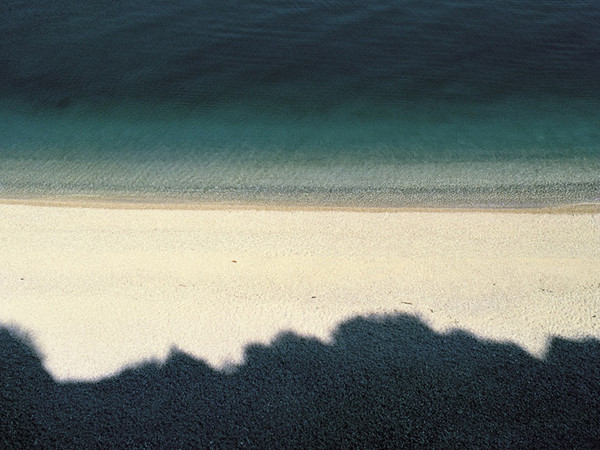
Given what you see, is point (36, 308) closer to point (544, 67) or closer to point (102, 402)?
point (102, 402)

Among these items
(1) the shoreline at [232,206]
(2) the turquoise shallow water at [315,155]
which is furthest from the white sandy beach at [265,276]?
(2) the turquoise shallow water at [315,155]

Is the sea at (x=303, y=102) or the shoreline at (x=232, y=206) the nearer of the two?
the shoreline at (x=232, y=206)

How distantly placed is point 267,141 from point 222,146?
1685 mm

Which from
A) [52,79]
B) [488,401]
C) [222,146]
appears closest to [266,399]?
[488,401]

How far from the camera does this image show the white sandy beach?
1097 cm

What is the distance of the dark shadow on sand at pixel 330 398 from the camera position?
909 centimetres

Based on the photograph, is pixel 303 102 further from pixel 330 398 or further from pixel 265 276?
pixel 330 398

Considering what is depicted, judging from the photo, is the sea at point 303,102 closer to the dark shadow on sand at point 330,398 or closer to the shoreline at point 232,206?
the shoreline at point 232,206

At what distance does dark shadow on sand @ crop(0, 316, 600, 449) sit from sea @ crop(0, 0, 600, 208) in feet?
19.8

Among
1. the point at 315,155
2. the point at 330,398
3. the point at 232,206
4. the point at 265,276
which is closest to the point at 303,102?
the point at 315,155

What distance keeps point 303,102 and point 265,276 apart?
1034cm

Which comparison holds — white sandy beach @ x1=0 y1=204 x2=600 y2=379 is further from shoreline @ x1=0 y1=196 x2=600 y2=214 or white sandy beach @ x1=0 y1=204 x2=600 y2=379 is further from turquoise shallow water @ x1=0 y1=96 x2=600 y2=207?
turquoise shallow water @ x1=0 y1=96 x2=600 y2=207

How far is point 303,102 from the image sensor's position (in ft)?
66.7

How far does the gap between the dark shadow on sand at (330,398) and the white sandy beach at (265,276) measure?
0.43 m
